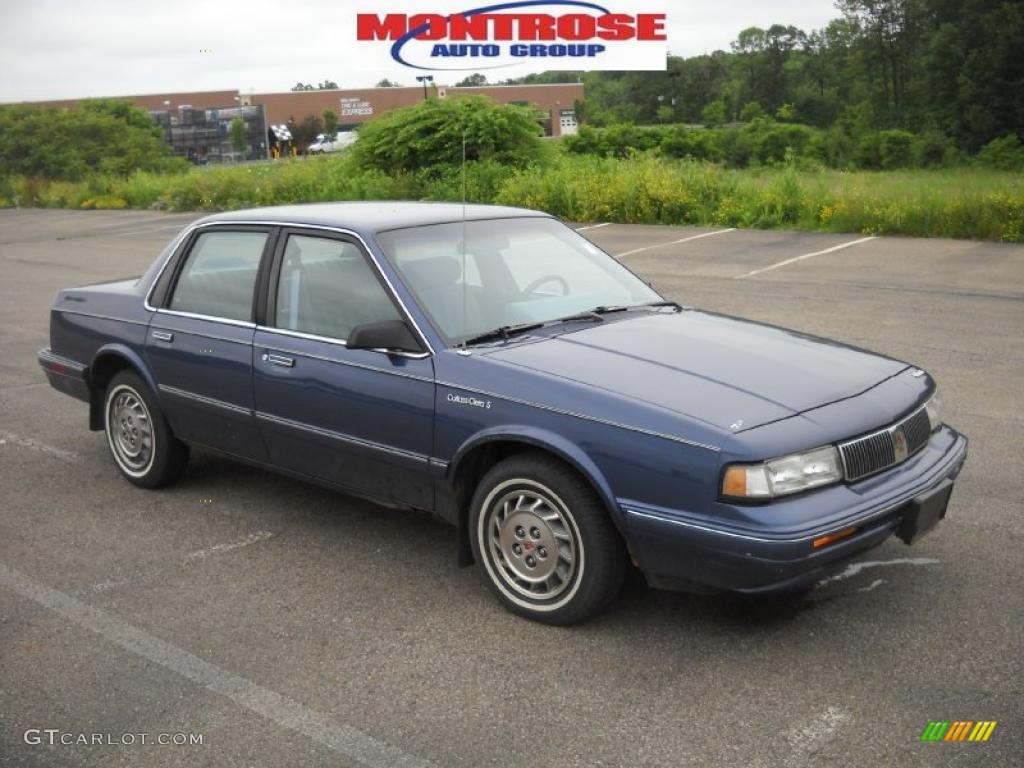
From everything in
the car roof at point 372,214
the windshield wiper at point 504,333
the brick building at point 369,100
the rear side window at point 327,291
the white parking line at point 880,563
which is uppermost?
the brick building at point 369,100

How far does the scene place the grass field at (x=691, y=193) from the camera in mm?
17344

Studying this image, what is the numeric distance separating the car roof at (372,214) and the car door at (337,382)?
0.32 ft

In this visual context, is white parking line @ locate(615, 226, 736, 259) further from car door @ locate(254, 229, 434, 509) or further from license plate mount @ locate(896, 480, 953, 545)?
license plate mount @ locate(896, 480, 953, 545)

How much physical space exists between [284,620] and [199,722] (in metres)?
0.83

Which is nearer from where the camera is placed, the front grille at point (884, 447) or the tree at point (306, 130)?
the front grille at point (884, 447)

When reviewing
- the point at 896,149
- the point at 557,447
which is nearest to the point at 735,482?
the point at 557,447

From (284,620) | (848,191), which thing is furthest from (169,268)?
(848,191)

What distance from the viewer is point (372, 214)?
217 inches

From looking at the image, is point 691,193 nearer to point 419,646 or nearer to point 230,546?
point 230,546

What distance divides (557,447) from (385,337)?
0.96 meters

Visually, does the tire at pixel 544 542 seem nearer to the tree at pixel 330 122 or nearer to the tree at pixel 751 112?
the tree at pixel 330 122

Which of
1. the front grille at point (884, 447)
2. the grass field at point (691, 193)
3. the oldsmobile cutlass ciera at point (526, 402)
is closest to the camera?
the oldsmobile cutlass ciera at point (526, 402)

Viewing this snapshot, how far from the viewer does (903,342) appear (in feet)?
32.1

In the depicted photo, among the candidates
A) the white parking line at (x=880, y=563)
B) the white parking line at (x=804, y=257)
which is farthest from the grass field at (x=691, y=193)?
the white parking line at (x=880, y=563)
